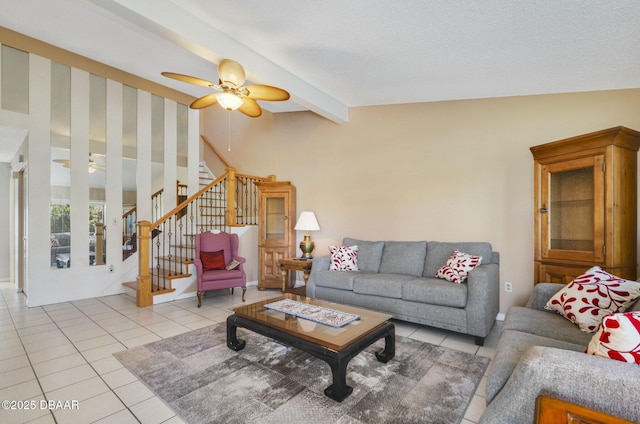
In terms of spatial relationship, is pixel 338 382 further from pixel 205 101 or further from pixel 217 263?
pixel 217 263

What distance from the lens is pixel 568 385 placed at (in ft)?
3.70

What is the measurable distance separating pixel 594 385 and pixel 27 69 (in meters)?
6.45

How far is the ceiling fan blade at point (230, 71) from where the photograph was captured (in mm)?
2693

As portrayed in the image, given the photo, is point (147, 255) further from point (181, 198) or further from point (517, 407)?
point (517, 407)

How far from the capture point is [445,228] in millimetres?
3902

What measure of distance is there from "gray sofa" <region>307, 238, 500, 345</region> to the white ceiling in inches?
74.8

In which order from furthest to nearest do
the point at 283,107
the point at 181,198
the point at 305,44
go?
the point at 181,198
the point at 283,107
the point at 305,44

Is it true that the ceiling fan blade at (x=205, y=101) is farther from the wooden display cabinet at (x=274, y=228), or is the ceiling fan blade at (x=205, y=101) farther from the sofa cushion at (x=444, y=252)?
the sofa cushion at (x=444, y=252)

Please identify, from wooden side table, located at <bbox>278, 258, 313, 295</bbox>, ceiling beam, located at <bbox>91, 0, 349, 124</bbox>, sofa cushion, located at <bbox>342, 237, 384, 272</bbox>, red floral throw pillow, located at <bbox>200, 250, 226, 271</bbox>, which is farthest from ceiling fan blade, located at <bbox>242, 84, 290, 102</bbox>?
red floral throw pillow, located at <bbox>200, 250, 226, 271</bbox>

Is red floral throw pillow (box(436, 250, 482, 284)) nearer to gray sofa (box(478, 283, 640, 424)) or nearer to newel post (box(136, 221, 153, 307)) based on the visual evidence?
gray sofa (box(478, 283, 640, 424))

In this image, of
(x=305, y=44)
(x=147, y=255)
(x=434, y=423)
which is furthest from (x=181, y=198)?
(x=434, y=423)

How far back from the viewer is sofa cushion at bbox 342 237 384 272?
4074mm

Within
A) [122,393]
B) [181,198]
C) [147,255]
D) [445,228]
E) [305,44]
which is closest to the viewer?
[122,393]

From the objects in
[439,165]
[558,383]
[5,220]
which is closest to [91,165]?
[5,220]
